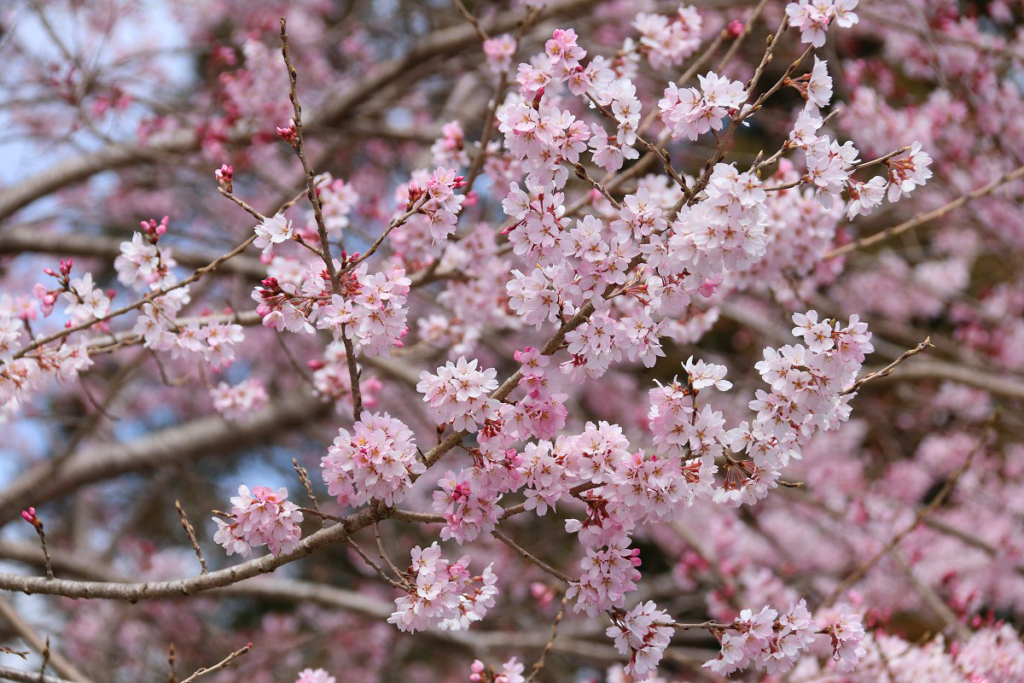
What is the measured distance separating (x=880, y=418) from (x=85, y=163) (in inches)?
194

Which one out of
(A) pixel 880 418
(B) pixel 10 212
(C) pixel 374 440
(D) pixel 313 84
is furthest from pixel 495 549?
(C) pixel 374 440

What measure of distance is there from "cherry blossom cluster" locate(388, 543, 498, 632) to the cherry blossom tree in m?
0.01

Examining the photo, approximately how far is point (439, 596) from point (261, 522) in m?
0.41

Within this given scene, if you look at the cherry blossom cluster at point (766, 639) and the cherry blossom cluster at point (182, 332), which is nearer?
the cherry blossom cluster at point (766, 639)

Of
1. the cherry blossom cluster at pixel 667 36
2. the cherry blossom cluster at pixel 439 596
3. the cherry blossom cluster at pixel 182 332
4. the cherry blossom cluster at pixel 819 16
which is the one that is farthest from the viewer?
the cherry blossom cluster at pixel 667 36

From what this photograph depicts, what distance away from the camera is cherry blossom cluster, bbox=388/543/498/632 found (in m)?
1.70

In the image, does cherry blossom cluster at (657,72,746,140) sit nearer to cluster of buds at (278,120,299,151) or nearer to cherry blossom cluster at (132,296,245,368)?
cluster of buds at (278,120,299,151)

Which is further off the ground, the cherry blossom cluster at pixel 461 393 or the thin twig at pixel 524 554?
the cherry blossom cluster at pixel 461 393

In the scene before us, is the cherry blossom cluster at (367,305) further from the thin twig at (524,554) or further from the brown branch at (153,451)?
the brown branch at (153,451)

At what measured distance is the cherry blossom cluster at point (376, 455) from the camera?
1603 millimetres

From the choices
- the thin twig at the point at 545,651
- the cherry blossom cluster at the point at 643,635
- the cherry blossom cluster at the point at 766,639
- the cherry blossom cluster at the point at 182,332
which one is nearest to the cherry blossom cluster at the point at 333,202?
the cherry blossom cluster at the point at 182,332

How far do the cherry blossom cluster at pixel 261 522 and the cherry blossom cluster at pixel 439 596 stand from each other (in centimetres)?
27

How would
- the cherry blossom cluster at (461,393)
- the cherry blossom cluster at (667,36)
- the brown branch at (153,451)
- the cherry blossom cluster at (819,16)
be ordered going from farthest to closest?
the brown branch at (153,451) → the cherry blossom cluster at (667,36) → the cherry blossom cluster at (819,16) → the cherry blossom cluster at (461,393)

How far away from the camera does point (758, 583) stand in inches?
143
